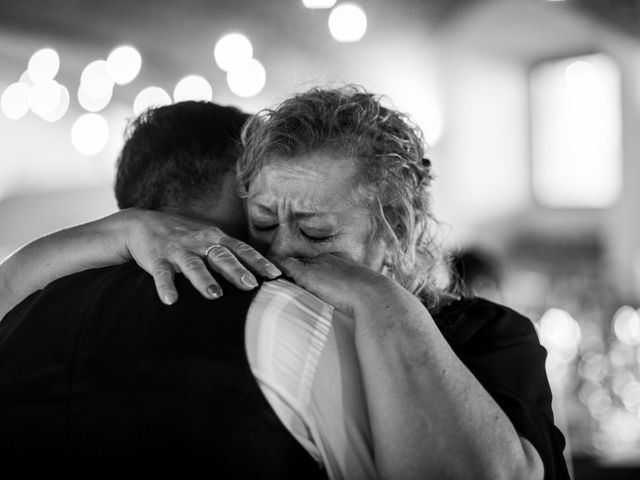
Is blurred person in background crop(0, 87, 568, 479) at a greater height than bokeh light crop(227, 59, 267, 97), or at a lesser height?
lesser

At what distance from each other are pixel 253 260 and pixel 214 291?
124 mm

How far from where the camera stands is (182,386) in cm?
99

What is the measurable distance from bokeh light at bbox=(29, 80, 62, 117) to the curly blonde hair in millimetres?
3949

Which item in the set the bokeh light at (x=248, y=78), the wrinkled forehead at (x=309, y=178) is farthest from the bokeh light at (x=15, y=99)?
the wrinkled forehead at (x=309, y=178)

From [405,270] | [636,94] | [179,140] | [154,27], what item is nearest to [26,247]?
[179,140]

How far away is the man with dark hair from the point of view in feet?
3.20

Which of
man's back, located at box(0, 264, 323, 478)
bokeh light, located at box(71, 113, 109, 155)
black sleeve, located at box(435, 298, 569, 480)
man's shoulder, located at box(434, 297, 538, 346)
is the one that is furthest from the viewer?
bokeh light, located at box(71, 113, 109, 155)

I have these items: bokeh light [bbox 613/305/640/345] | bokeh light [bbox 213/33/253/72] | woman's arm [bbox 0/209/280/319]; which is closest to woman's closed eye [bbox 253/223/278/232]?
woman's arm [bbox 0/209/280/319]

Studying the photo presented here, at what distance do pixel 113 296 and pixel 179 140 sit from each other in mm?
607

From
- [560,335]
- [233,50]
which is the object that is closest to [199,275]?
[560,335]

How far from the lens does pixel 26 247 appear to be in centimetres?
144

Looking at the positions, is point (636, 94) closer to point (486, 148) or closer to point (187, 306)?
point (486, 148)

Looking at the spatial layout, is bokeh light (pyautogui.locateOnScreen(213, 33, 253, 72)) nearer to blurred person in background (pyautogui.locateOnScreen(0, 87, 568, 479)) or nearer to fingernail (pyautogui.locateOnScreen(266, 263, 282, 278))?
blurred person in background (pyautogui.locateOnScreen(0, 87, 568, 479))

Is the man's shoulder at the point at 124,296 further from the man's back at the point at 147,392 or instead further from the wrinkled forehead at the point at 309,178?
the wrinkled forehead at the point at 309,178
